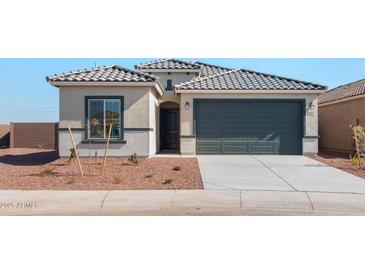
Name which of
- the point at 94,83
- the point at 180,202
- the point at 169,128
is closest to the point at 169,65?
the point at 169,128

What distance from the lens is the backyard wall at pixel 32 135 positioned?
25.1 m

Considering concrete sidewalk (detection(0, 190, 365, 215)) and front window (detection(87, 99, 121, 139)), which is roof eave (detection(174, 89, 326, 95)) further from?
concrete sidewalk (detection(0, 190, 365, 215))

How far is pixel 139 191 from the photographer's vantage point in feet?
32.6

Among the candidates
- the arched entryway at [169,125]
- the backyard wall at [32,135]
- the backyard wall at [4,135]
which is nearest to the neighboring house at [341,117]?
the arched entryway at [169,125]

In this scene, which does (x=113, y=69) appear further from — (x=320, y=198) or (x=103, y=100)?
(x=320, y=198)

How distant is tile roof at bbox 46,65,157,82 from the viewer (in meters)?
15.2

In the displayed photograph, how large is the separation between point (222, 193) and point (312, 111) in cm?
1019

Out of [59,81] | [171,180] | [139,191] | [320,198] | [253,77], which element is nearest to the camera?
[320,198]

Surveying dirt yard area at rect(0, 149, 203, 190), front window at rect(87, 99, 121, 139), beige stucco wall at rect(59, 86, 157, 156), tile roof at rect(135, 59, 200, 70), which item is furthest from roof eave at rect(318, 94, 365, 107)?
front window at rect(87, 99, 121, 139)

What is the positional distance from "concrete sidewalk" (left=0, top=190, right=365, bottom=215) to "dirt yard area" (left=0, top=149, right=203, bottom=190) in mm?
745

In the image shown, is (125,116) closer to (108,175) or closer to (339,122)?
(108,175)

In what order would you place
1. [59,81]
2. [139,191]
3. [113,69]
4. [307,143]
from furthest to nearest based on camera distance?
[307,143], [113,69], [59,81], [139,191]

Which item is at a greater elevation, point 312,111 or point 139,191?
point 312,111

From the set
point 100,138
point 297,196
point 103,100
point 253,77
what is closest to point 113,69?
point 103,100
